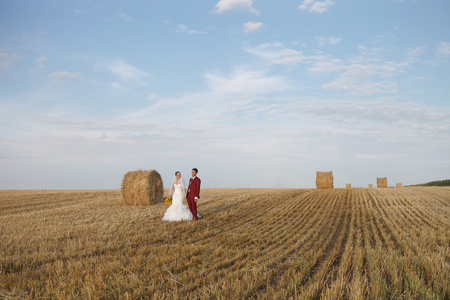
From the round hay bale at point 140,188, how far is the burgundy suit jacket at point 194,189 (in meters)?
5.57

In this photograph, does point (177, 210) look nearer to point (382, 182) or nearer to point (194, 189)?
point (194, 189)

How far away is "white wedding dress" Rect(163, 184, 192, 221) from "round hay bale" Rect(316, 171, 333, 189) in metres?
20.8

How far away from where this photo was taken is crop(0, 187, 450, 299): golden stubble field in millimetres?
4859

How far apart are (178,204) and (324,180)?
21.2m

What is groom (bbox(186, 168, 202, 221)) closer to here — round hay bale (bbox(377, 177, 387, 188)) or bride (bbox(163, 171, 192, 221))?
bride (bbox(163, 171, 192, 221))

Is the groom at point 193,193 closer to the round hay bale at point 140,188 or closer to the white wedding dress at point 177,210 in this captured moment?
the white wedding dress at point 177,210

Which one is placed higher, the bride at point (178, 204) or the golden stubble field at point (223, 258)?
the bride at point (178, 204)

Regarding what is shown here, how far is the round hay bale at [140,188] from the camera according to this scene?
1758cm

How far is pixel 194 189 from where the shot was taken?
41.4 feet

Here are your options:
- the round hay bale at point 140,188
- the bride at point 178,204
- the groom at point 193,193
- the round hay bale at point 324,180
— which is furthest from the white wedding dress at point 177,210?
the round hay bale at point 324,180

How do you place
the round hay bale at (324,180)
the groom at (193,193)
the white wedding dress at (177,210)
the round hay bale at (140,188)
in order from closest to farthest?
the white wedding dress at (177,210), the groom at (193,193), the round hay bale at (140,188), the round hay bale at (324,180)

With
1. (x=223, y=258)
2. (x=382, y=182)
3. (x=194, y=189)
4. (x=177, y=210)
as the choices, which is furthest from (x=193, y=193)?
(x=382, y=182)

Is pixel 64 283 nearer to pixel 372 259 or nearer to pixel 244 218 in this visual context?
pixel 372 259

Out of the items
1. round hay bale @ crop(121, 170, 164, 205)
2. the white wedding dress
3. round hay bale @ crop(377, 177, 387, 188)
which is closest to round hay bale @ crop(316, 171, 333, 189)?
round hay bale @ crop(377, 177, 387, 188)
